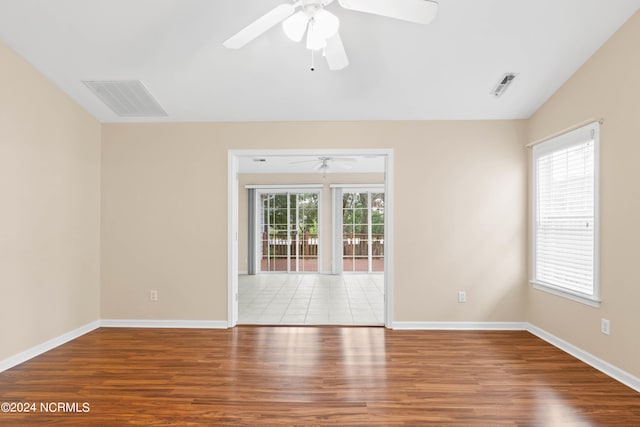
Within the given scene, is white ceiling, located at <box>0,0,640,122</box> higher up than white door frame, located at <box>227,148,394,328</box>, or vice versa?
white ceiling, located at <box>0,0,640,122</box>

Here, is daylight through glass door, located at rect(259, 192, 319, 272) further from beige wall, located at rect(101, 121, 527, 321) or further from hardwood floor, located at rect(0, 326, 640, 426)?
hardwood floor, located at rect(0, 326, 640, 426)

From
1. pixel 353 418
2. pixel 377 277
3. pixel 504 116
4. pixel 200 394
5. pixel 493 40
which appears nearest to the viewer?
pixel 353 418

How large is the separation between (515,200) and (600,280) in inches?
48.6

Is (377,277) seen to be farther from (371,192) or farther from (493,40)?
(493,40)

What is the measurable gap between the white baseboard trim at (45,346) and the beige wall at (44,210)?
0.14 ft

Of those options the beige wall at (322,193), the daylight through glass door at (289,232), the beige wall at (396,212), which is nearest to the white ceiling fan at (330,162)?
the beige wall at (322,193)

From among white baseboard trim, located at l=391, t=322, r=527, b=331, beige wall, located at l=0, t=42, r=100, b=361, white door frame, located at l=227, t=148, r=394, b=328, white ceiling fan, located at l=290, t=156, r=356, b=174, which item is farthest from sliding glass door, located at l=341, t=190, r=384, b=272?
beige wall, located at l=0, t=42, r=100, b=361

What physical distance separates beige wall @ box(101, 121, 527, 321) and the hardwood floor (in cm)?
48

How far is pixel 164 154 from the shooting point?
4094mm

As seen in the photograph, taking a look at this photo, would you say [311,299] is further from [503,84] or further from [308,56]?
[503,84]

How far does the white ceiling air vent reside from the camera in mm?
3291

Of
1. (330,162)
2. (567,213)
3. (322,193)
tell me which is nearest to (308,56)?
(567,213)

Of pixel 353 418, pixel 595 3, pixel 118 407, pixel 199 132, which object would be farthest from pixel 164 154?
pixel 595 3

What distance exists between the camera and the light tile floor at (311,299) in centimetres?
439
